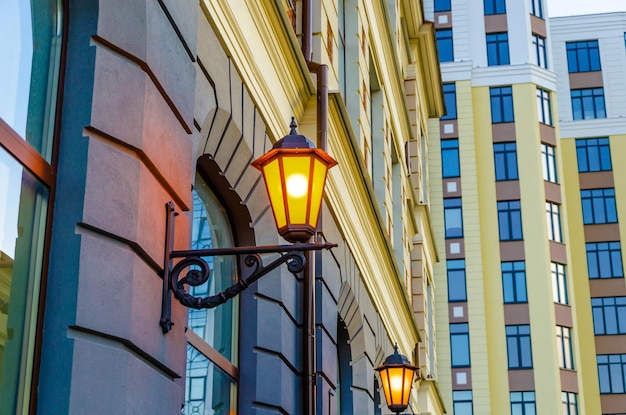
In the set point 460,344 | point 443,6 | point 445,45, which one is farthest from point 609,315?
point 443,6

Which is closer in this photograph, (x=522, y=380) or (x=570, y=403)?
(x=522, y=380)

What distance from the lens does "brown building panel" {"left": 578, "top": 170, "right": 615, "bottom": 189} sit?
56250 millimetres

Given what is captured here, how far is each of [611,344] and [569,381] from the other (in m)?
6.96

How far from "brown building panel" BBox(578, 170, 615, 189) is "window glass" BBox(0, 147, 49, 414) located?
53085 millimetres

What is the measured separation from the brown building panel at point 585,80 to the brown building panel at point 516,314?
681 inches

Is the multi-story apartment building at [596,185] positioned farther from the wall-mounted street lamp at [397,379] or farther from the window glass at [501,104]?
the wall-mounted street lamp at [397,379]

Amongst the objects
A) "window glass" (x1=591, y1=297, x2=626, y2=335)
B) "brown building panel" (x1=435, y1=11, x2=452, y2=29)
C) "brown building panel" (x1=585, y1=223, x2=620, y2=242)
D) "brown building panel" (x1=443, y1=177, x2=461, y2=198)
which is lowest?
"window glass" (x1=591, y1=297, x2=626, y2=335)

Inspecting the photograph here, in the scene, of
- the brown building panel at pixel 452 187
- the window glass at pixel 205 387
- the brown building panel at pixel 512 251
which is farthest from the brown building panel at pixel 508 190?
the window glass at pixel 205 387

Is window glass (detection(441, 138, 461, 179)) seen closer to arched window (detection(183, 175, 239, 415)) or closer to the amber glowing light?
arched window (detection(183, 175, 239, 415))

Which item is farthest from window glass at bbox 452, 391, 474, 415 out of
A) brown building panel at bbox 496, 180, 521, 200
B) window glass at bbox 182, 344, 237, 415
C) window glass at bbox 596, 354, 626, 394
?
window glass at bbox 182, 344, 237, 415

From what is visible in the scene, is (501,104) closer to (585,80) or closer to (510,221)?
(510,221)

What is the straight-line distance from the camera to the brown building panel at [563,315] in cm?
4775

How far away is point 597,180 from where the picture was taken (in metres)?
56.5

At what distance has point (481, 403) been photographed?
1828 inches
